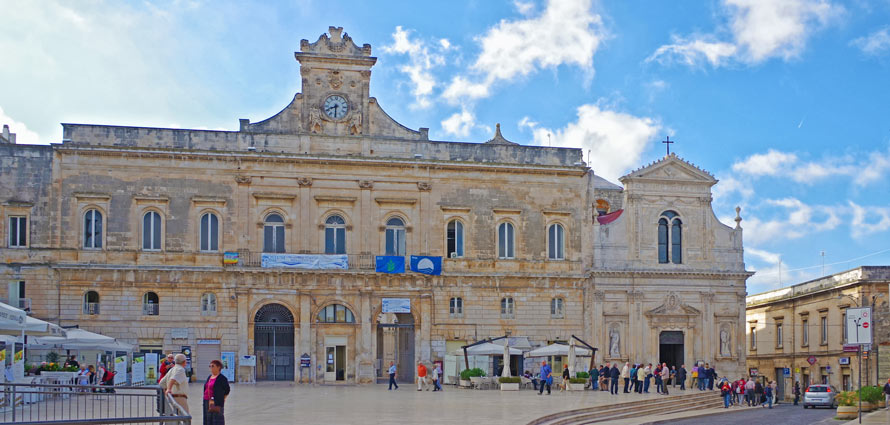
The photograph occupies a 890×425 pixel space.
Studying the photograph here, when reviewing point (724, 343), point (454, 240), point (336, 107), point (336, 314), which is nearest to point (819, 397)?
point (724, 343)

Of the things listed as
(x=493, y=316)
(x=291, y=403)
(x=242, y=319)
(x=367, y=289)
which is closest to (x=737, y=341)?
(x=493, y=316)

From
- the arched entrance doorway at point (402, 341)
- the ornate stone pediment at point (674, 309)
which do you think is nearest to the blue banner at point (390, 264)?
the arched entrance doorway at point (402, 341)

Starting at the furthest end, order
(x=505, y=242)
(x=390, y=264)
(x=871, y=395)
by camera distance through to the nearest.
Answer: (x=505, y=242) → (x=390, y=264) → (x=871, y=395)

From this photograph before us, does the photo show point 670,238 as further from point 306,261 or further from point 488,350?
point 306,261

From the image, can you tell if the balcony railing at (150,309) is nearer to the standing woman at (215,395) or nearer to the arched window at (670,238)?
the arched window at (670,238)

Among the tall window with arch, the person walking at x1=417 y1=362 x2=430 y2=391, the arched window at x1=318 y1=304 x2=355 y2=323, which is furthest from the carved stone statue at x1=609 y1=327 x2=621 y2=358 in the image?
the arched window at x1=318 y1=304 x2=355 y2=323

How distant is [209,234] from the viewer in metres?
42.9

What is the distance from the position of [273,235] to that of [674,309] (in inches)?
701

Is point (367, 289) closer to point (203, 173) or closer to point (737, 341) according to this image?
point (203, 173)

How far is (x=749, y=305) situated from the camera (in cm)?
6406

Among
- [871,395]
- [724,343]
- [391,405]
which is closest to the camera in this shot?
[391,405]

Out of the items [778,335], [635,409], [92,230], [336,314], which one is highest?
[92,230]

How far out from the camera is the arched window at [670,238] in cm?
4653

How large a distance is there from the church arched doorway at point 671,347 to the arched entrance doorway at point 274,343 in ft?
53.0
